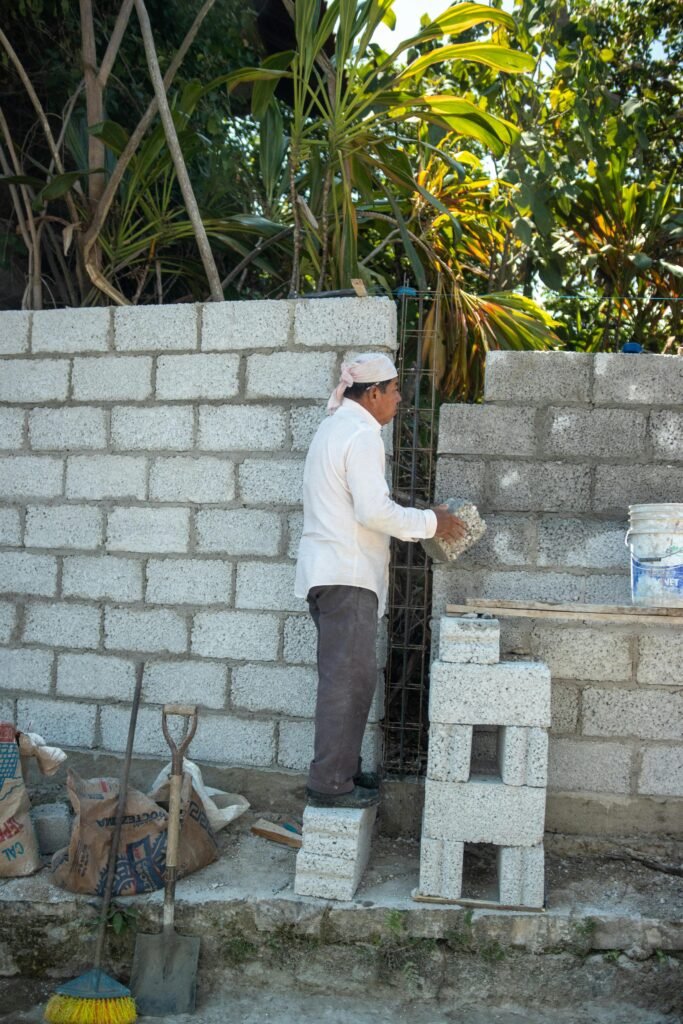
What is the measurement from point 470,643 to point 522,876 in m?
0.78

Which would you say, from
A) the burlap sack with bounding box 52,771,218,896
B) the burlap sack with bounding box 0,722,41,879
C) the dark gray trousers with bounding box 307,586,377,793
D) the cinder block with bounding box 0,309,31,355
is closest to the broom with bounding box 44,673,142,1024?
the burlap sack with bounding box 52,771,218,896

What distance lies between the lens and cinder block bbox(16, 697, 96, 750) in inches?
175

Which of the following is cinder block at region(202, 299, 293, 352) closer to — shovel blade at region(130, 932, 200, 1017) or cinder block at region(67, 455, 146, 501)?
cinder block at region(67, 455, 146, 501)

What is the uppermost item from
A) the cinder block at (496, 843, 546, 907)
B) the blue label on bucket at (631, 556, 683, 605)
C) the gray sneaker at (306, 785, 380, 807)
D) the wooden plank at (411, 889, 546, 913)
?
the blue label on bucket at (631, 556, 683, 605)

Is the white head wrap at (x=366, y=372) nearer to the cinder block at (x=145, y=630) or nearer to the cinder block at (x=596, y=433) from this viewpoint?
the cinder block at (x=596, y=433)

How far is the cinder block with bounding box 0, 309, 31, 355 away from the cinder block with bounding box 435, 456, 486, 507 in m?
1.97

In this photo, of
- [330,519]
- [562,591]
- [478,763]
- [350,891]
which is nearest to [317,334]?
[330,519]

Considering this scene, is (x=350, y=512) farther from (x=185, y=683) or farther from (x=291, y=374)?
(x=185, y=683)

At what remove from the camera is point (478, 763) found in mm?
3949

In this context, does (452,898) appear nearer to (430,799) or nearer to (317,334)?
(430,799)

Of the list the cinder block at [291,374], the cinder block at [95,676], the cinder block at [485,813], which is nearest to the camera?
the cinder block at [485,813]

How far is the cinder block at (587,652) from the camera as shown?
155 inches

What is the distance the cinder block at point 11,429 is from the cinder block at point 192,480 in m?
0.69

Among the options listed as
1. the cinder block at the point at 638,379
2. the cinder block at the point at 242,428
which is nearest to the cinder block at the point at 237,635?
the cinder block at the point at 242,428
